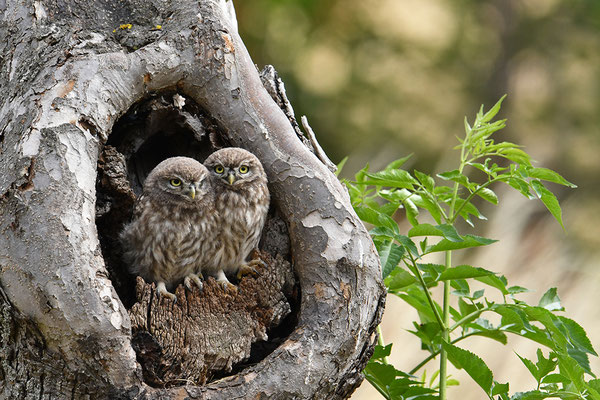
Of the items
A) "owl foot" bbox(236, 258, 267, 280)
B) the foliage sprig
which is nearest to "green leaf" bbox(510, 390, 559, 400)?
the foliage sprig

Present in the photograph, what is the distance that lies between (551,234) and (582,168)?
77.2 inches

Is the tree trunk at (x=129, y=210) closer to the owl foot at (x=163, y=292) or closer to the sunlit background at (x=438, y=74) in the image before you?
the owl foot at (x=163, y=292)

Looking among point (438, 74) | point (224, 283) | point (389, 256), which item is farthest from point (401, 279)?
point (438, 74)

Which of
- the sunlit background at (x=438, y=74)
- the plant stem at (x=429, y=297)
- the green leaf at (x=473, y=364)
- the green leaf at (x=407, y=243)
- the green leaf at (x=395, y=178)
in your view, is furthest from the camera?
the sunlit background at (x=438, y=74)

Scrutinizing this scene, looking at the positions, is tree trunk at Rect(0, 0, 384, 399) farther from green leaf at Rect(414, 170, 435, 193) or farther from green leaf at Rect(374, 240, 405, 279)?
green leaf at Rect(414, 170, 435, 193)

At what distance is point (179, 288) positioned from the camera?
2918 mm

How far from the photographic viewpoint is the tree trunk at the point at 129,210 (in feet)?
8.09

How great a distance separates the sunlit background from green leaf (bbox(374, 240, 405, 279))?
4.58m

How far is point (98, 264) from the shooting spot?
8.23 feet

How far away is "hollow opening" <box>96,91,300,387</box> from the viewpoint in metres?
2.70

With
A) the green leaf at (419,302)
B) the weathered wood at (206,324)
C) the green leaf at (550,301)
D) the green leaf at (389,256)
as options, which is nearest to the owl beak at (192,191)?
the weathered wood at (206,324)

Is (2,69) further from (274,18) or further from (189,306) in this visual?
(274,18)

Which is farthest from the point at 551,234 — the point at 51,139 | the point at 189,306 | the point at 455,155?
the point at 51,139

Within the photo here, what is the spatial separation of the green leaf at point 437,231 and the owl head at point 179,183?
0.91 metres
